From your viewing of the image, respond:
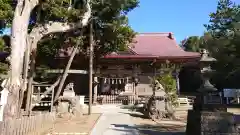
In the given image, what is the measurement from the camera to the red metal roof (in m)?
21.8

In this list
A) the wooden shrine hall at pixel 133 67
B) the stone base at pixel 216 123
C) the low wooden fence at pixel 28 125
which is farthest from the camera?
the wooden shrine hall at pixel 133 67

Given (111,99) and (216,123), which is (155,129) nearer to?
(216,123)

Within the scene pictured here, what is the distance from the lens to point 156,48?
2514 cm

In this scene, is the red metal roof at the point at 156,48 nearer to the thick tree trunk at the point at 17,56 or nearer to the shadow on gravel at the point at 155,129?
the shadow on gravel at the point at 155,129

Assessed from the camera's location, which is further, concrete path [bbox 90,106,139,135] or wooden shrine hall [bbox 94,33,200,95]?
wooden shrine hall [bbox 94,33,200,95]

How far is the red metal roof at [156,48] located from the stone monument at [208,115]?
1149cm

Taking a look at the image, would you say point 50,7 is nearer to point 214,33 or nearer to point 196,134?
point 196,134

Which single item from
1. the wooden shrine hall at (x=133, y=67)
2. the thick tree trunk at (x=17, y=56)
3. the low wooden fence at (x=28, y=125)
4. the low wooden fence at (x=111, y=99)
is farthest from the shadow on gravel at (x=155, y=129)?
the wooden shrine hall at (x=133, y=67)

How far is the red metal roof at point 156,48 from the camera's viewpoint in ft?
71.7

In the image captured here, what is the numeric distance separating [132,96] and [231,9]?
1489cm

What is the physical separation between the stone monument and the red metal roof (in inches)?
452

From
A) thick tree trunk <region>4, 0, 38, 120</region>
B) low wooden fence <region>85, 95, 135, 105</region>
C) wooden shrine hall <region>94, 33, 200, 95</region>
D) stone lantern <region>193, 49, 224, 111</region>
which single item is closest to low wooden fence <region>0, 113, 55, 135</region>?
thick tree trunk <region>4, 0, 38, 120</region>

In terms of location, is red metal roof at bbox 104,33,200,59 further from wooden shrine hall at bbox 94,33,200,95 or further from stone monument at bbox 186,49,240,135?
stone monument at bbox 186,49,240,135

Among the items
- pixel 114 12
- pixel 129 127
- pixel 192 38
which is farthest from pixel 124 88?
pixel 192 38
